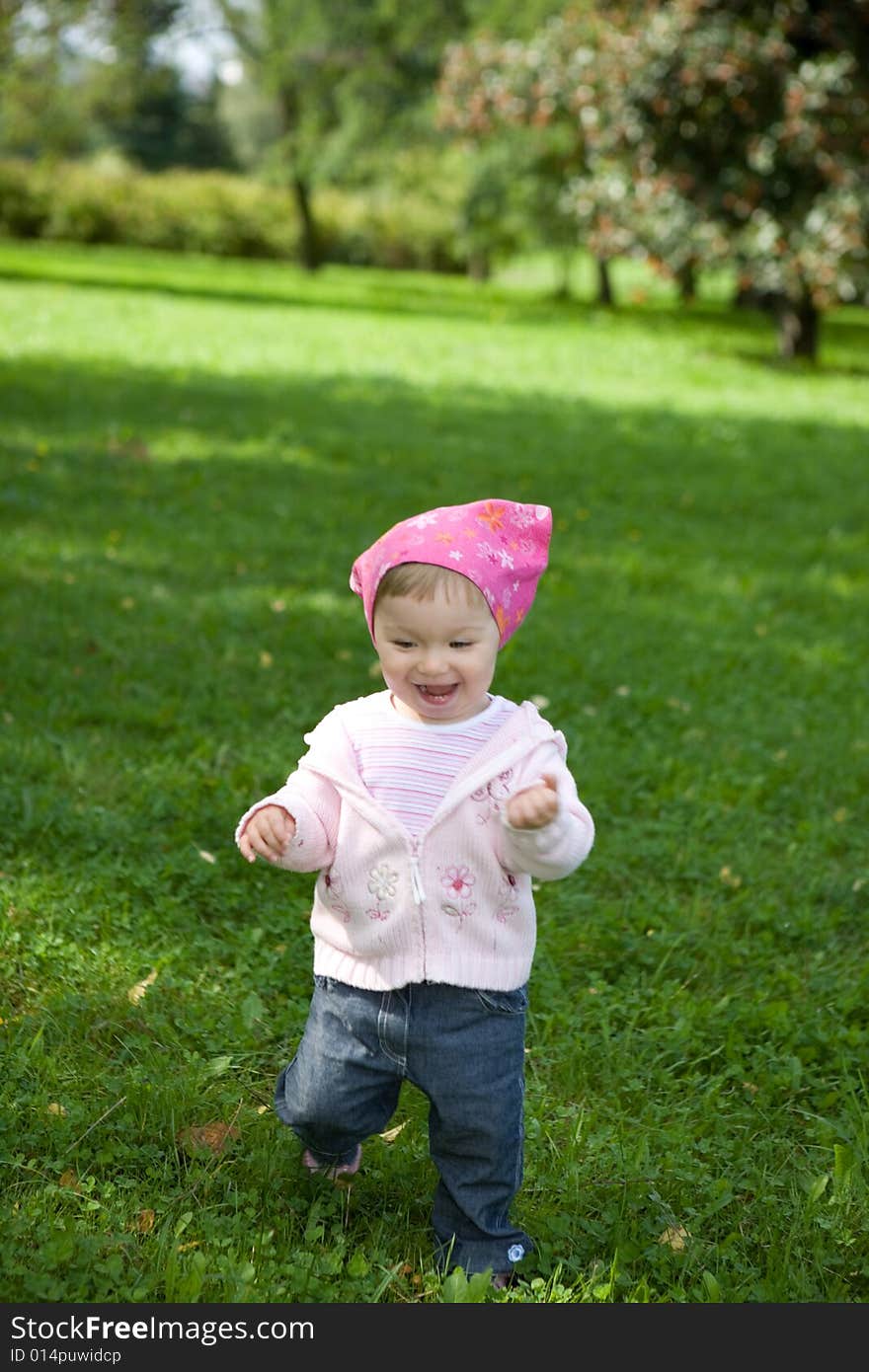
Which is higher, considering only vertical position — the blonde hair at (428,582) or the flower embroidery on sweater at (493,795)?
the blonde hair at (428,582)

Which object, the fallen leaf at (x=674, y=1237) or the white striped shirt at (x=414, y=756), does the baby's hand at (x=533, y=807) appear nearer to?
the white striped shirt at (x=414, y=756)

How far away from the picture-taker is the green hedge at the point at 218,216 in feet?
118

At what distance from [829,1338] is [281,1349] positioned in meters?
1.00

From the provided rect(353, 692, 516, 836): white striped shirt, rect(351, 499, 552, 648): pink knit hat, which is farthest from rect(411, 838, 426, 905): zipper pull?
rect(351, 499, 552, 648): pink knit hat

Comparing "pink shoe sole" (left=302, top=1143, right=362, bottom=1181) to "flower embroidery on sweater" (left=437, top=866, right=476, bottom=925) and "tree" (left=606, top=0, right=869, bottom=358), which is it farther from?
"tree" (left=606, top=0, right=869, bottom=358)

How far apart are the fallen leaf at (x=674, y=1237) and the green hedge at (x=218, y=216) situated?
3308cm

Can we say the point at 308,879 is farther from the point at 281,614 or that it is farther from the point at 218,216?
the point at 218,216

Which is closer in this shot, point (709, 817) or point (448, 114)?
point (709, 817)

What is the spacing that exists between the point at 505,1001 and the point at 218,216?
3886 centimetres

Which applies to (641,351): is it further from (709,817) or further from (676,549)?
(709,817)

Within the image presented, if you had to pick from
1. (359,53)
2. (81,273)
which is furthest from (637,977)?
(359,53)

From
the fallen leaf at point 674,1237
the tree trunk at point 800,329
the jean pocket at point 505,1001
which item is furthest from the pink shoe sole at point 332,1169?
the tree trunk at point 800,329

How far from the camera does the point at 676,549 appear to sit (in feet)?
26.5

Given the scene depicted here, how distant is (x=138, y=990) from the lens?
11.3ft
